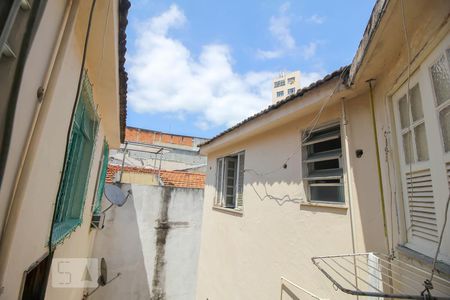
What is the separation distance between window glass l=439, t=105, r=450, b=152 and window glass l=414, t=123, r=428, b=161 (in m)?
0.27

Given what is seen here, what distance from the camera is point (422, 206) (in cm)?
209

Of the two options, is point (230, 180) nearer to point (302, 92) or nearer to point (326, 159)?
point (326, 159)

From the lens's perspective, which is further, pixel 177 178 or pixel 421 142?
pixel 177 178

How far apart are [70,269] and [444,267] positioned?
480cm

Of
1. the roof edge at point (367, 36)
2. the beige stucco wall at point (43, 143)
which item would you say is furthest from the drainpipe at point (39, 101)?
the roof edge at point (367, 36)

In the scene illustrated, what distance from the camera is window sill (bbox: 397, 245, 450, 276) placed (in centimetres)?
165

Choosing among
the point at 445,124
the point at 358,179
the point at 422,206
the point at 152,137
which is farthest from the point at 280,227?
the point at 152,137

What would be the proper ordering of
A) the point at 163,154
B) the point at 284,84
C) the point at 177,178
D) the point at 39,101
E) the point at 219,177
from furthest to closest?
the point at 284,84 → the point at 163,154 → the point at 177,178 → the point at 219,177 → the point at 39,101

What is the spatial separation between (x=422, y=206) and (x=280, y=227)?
2646 mm

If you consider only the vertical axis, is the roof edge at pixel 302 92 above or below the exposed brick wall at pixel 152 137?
below

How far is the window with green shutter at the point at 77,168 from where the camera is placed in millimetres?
2979

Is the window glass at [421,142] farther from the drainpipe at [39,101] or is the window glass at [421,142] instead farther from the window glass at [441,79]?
the drainpipe at [39,101]

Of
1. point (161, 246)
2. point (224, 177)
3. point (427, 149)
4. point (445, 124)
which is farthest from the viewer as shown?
point (161, 246)

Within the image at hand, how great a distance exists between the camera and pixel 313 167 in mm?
4113
